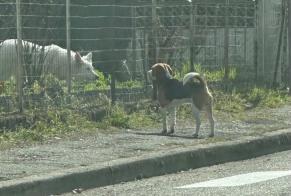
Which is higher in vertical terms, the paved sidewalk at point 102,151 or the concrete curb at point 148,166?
the paved sidewalk at point 102,151

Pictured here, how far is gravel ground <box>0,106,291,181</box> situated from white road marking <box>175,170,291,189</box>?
46.3 inches

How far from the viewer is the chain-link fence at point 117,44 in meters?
11.8

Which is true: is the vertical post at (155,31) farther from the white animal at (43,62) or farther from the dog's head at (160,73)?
the dog's head at (160,73)

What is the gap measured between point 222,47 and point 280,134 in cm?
437

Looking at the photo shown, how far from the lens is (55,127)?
447 inches

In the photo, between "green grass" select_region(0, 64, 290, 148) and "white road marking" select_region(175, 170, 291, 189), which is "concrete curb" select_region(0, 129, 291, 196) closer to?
Result: "white road marking" select_region(175, 170, 291, 189)

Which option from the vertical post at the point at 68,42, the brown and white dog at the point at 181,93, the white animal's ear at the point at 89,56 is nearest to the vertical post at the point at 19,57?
the vertical post at the point at 68,42

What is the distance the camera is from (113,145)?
10.4m

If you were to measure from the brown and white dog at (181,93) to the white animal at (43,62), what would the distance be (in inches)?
66.8

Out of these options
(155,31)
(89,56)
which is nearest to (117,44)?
(89,56)

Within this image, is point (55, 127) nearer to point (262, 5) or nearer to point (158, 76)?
point (158, 76)

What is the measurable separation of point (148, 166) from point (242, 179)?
3.76 ft

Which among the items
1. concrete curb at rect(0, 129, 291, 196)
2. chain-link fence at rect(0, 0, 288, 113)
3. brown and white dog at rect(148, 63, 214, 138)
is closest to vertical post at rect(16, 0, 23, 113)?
chain-link fence at rect(0, 0, 288, 113)

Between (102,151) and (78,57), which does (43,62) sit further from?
(102,151)
